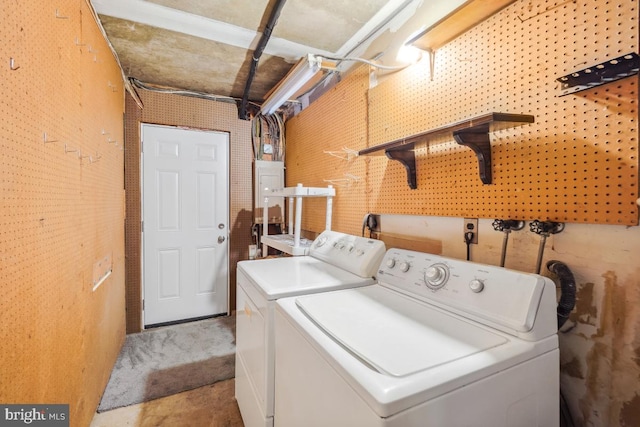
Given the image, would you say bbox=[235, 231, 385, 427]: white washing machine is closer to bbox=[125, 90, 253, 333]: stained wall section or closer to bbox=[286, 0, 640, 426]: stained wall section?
bbox=[286, 0, 640, 426]: stained wall section

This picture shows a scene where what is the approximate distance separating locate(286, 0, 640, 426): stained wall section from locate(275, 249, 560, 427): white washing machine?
19 centimetres

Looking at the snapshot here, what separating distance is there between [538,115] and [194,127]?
123 inches

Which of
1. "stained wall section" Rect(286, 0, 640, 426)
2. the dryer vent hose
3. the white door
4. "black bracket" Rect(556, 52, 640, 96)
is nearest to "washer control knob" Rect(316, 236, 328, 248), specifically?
"stained wall section" Rect(286, 0, 640, 426)

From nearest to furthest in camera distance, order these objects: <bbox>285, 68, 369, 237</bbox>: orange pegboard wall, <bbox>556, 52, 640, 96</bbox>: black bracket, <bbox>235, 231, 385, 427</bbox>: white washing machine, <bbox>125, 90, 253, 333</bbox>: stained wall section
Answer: <bbox>556, 52, 640, 96</bbox>: black bracket < <bbox>235, 231, 385, 427</bbox>: white washing machine < <bbox>285, 68, 369, 237</bbox>: orange pegboard wall < <bbox>125, 90, 253, 333</bbox>: stained wall section

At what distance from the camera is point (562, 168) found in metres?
1.02

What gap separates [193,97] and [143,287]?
6.98ft

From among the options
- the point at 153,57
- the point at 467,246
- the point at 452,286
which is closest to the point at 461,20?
the point at 467,246

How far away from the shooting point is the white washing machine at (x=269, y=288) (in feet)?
4.16

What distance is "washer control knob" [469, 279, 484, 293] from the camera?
1.01m

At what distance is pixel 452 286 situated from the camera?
1098mm

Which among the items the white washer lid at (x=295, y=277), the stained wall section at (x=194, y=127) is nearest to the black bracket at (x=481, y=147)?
the white washer lid at (x=295, y=277)

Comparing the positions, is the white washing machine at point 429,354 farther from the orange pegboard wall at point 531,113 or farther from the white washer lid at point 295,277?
the orange pegboard wall at point 531,113

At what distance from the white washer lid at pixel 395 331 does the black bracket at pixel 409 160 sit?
691 millimetres

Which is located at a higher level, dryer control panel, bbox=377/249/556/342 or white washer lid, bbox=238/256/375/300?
dryer control panel, bbox=377/249/556/342
